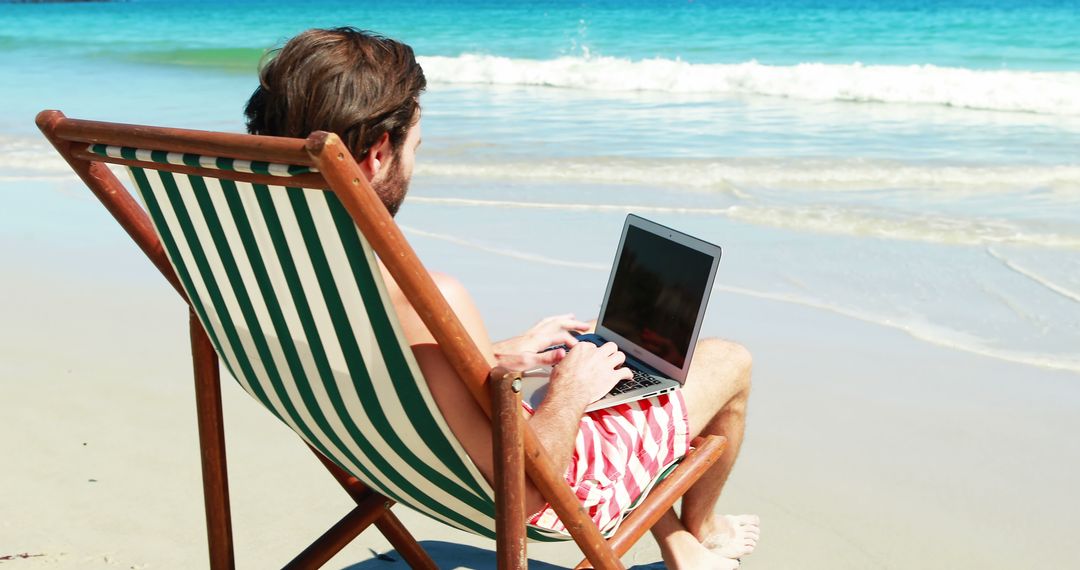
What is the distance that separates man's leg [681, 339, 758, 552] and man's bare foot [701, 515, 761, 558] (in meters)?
0.05

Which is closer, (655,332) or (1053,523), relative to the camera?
(655,332)

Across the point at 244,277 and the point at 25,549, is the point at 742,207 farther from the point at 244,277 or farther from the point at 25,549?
the point at 244,277

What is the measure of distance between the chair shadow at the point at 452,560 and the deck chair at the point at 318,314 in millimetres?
671

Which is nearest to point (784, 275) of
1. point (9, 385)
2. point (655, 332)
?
point (655, 332)

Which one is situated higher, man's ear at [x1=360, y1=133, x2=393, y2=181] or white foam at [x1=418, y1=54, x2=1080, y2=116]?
man's ear at [x1=360, y1=133, x2=393, y2=181]

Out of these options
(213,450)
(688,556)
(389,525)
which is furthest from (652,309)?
(213,450)

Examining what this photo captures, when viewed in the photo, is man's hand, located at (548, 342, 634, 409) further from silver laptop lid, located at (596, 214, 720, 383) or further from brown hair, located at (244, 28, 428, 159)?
brown hair, located at (244, 28, 428, 159)

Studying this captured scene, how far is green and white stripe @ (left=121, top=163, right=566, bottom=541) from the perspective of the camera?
159 cm

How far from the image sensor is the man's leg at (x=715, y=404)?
232 centimetres

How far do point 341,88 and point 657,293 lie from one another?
98cm

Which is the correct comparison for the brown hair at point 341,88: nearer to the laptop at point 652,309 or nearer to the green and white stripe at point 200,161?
the green and white stripe at point 200,161

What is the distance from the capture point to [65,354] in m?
3.99

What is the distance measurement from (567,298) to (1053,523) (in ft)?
7.57

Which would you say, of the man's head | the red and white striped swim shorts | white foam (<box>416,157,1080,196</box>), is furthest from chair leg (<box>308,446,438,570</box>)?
white foam (<box>416,157,1080,196</box>)
